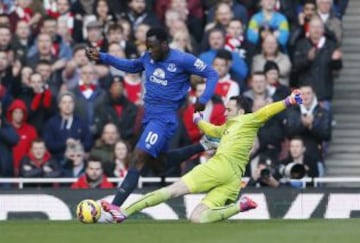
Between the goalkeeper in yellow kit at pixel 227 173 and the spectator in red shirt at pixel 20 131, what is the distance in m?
4.74

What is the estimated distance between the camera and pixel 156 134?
58.6 feet

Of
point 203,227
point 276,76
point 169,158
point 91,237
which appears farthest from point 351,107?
point 91,237

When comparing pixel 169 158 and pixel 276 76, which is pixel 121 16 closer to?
pixel 276 76

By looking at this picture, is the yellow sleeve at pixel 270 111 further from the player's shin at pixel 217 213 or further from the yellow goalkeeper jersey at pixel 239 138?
the player's shin at pixel 217 213

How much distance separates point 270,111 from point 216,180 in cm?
99

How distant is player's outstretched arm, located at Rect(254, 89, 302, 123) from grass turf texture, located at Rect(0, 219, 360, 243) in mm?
1174

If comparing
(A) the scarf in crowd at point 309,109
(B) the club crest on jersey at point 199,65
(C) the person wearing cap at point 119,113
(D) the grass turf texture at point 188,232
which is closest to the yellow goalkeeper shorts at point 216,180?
(D) the grass turf texture at point 188,232

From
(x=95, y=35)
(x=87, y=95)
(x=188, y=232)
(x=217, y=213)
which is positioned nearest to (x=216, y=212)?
(x=217, y=213)

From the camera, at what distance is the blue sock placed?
1720 centimetres

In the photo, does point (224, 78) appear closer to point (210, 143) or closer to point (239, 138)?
point (210, 143)

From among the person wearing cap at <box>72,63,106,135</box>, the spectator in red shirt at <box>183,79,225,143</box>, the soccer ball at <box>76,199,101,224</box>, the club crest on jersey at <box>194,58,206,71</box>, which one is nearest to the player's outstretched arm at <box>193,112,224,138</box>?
the club crest on jersey at <box>194,58,206,71</box>

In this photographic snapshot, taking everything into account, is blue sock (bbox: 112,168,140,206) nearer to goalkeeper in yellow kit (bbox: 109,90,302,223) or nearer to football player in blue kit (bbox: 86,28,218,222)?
football player in blue kit (bbox: 86,28,218,222)

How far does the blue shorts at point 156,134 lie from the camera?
17719mm

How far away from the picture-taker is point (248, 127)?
1723cm
